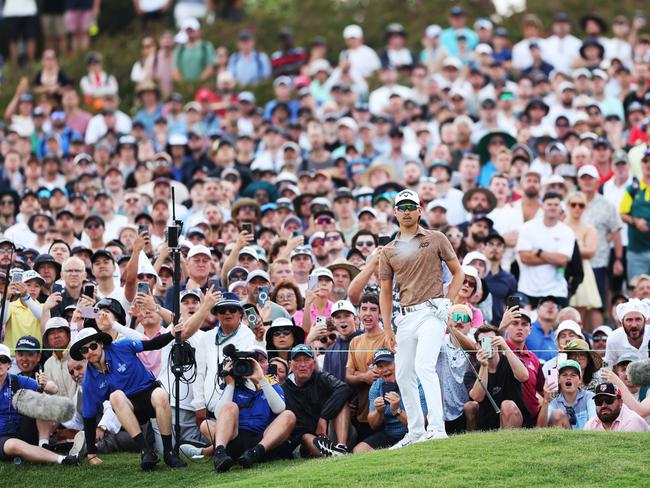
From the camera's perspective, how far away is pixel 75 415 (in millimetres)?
19328

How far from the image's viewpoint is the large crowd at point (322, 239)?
18031 millimetres

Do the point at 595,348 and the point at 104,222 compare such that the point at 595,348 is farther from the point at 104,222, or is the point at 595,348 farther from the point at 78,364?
the point at 104,222

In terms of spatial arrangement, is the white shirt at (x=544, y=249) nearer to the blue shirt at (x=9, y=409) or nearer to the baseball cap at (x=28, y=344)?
the baseball cap at (x=28, y=344)

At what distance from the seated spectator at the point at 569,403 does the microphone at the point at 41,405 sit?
565cm

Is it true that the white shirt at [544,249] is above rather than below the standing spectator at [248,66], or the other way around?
below

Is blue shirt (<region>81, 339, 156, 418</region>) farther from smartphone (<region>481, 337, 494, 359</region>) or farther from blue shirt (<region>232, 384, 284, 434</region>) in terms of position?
smartphone (<region>481, 337, 494, 359</region>)

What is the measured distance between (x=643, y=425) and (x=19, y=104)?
64.9 feet

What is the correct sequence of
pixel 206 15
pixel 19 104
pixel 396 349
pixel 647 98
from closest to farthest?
1. pixel 396 349
2. pixel 647 98
3. pixel 19 104
4. pixel 206 15

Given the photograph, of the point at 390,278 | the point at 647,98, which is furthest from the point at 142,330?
the point at 647,98

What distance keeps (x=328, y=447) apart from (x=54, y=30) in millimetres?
24192

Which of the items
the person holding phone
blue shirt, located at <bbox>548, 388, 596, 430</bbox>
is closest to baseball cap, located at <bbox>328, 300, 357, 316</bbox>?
the person holding phone

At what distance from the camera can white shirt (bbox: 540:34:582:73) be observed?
1304 inches

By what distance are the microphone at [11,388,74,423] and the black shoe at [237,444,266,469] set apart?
2.29 m

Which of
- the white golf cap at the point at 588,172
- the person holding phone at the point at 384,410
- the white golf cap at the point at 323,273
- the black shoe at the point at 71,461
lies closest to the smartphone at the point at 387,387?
the person holding phone at the point at 384,410
